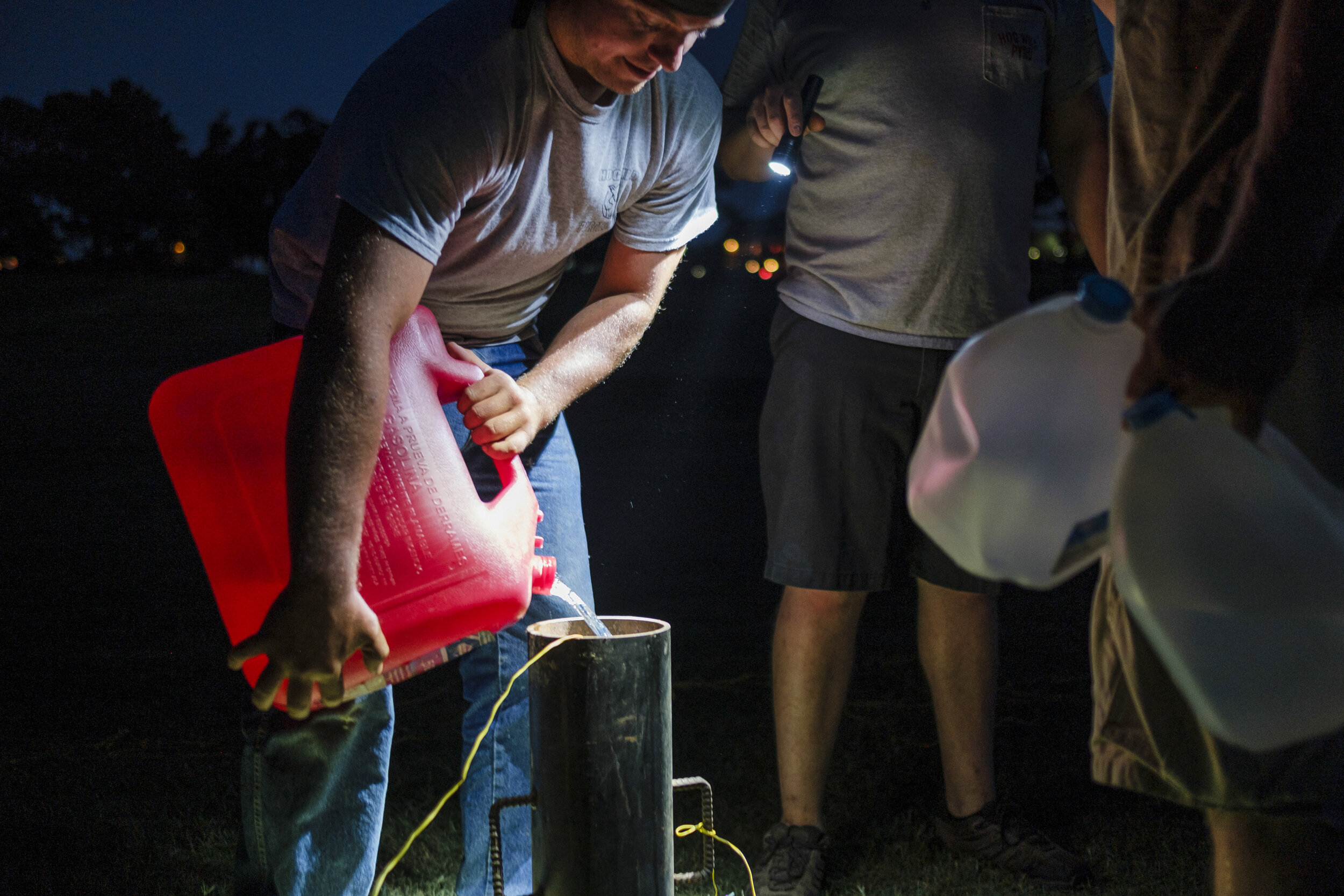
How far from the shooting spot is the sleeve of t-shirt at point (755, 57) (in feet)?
6.94

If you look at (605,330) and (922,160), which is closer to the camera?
(605,330)

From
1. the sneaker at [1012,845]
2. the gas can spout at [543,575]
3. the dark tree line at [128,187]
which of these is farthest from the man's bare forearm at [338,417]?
the dark tree line at [128,187]

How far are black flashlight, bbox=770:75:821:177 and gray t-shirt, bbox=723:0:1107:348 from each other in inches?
1.8

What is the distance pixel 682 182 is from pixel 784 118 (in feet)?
0.92

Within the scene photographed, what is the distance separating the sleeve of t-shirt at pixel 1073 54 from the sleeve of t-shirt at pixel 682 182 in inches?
28.7

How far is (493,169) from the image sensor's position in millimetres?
1477

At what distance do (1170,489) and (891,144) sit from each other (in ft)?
4.18

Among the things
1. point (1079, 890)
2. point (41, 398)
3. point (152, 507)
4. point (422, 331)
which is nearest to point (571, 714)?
point (422, 331)

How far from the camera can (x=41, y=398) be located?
12.3 metres

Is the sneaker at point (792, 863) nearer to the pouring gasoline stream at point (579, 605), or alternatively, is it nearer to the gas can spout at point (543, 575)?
the pouring gasoline stream at point (579, 605)

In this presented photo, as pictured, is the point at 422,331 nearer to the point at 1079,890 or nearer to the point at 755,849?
the point at 755,849

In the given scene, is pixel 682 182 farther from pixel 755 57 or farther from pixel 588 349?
pixel 755 57

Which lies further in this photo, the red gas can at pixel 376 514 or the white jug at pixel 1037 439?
the red gas can at pixel 376 514

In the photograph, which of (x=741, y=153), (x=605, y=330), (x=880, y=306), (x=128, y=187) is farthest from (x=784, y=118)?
(x=128, y=187)
